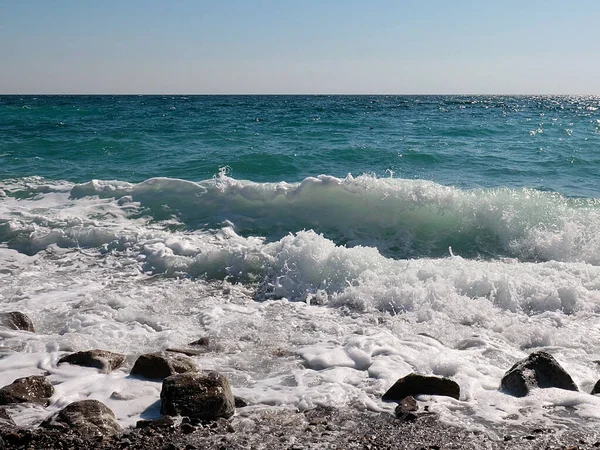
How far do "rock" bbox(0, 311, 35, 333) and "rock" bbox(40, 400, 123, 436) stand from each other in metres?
2.15

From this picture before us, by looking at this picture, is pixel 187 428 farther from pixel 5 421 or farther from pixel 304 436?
pixel 5 421

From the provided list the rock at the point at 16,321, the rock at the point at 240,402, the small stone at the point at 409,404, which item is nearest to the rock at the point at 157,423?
the rock at the point at 240,402

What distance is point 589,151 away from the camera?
19.7 m

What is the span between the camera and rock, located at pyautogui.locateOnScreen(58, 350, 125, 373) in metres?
5.06

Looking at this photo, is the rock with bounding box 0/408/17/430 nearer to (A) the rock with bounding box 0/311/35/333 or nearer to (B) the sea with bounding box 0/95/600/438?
(B) the sea with bounding box 0/95/600/438

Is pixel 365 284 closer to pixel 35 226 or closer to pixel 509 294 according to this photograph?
pixel 509 294

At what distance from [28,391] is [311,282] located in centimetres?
407

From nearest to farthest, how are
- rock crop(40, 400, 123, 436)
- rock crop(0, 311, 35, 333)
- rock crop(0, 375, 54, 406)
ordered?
rock crop(40, 400, 123, 436)
rock crop(0, 375, 54, 406)
rock crop(0, 311, 35, 333)

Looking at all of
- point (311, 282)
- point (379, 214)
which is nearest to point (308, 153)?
A: point (379, 214)

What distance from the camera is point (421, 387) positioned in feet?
15.3

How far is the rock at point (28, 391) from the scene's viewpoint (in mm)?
4379

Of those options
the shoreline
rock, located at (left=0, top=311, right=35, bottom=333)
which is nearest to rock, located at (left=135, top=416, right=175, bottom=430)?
the shoreline

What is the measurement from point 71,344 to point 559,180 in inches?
522

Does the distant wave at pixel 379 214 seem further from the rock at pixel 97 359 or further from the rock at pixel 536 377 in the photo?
the rock at pixel 536 377
